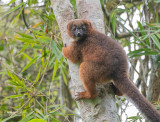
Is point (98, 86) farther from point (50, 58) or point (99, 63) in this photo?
point (50, 58)

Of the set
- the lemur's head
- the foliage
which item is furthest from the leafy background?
the lemur's head

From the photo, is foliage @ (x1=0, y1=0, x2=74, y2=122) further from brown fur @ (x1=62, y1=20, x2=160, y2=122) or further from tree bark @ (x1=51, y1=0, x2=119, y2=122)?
tree bark @ (x1=51, y1=0, x2=119, y2=122)

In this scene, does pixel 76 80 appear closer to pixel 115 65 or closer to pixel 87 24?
pixel 115 65

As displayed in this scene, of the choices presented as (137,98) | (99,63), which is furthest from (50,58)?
(137,98)

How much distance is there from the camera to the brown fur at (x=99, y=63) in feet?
11.5

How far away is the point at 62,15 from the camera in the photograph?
13.3 feet

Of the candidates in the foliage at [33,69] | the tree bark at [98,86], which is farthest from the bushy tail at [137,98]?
the foliage at [33,69]

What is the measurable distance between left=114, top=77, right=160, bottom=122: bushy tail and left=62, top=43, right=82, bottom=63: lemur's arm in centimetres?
77

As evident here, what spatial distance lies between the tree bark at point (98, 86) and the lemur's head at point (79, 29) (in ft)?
0.59

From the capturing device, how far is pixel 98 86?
12.2 feet

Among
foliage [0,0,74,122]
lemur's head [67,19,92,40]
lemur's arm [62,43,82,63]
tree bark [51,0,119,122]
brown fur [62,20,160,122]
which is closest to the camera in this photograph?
tree bark [51,0,119,122]

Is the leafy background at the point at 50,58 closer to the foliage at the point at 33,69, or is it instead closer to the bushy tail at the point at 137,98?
the foliage at the point at 33,69

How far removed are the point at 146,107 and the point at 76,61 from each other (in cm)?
133

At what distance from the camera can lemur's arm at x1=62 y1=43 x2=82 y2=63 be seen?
4047 millimetres
